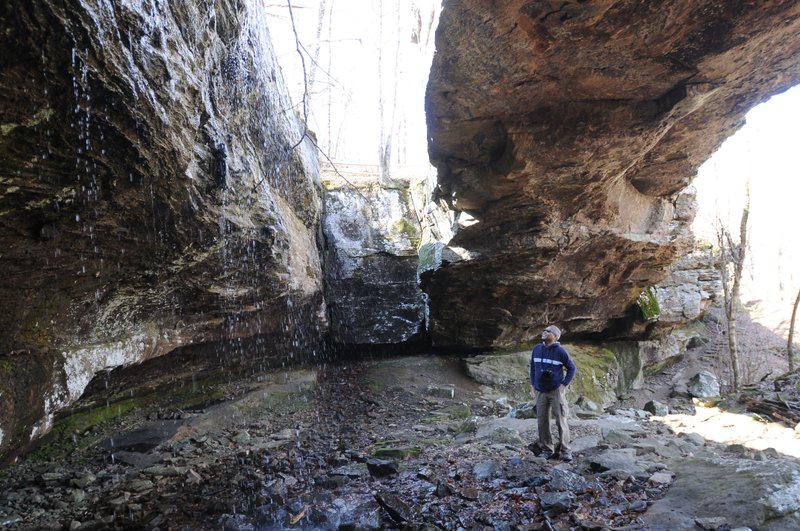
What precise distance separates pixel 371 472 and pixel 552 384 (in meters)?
2.54

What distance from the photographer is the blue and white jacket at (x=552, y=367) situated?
566 cm

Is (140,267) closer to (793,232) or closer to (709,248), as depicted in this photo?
(709,248)

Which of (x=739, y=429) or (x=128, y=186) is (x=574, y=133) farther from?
(x=739, y=429)

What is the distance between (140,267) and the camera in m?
5.26

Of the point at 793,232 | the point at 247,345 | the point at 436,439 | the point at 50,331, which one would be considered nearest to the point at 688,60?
the point at 436,439

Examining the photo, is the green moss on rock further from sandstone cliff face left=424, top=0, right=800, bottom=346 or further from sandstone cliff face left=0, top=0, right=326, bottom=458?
sandstone cliff face left=0, top=0, right=326, bottom=458

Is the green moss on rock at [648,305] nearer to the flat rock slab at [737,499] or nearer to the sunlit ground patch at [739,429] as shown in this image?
the sunlit ground patch at [739,429]

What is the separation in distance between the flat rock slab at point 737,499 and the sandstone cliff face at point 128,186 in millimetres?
4438

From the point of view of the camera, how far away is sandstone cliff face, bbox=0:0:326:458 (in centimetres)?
291

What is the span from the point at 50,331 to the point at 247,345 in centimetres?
445

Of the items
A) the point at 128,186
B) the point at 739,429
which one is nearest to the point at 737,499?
the point at 739,429

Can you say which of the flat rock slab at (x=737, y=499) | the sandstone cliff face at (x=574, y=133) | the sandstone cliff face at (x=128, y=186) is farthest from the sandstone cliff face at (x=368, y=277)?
the flat rock slab at (x=737, y=499)

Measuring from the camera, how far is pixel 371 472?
18.4 ft

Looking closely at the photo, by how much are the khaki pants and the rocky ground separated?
0.26 meters
